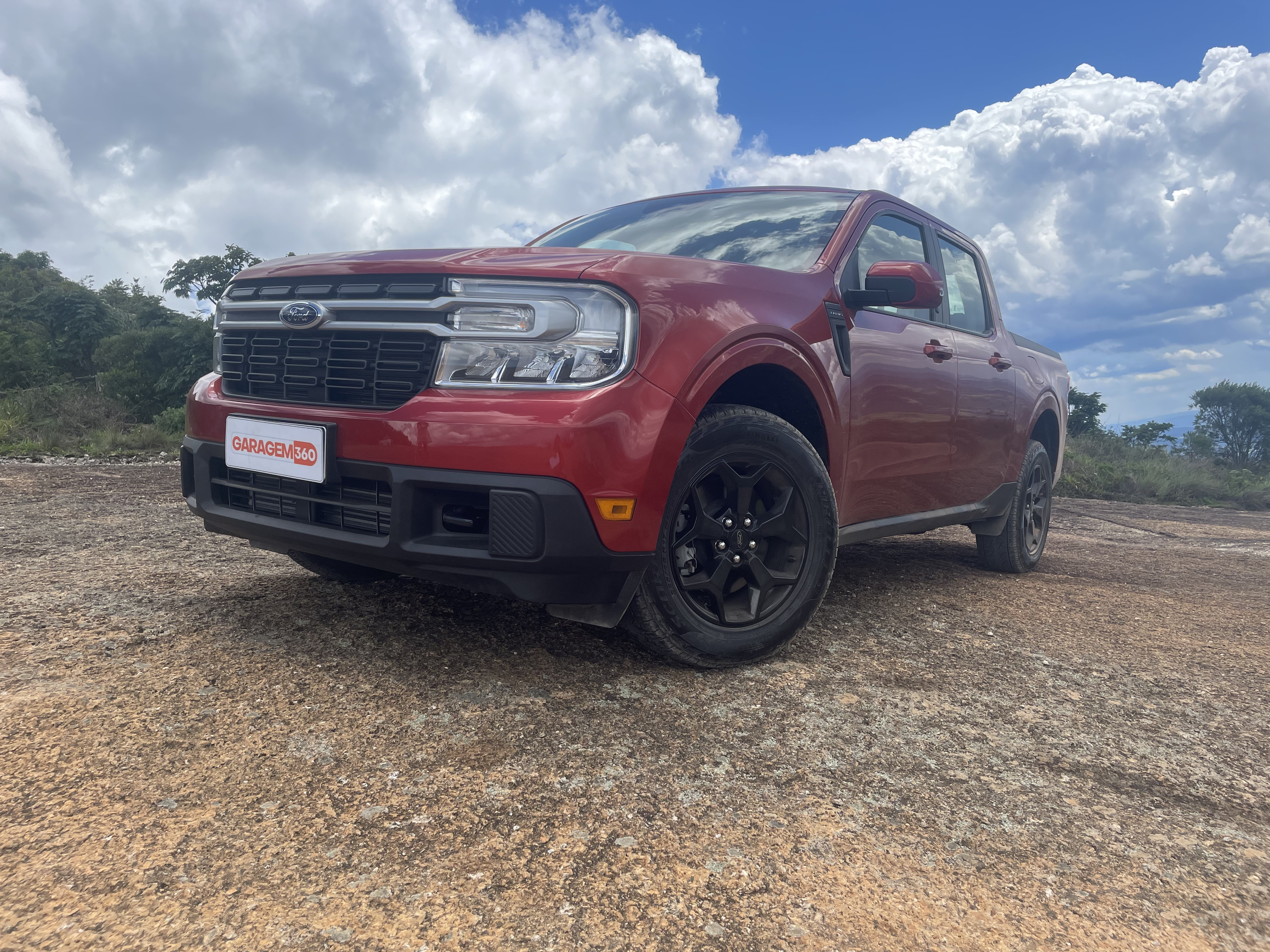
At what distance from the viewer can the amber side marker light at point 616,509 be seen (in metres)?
2.11

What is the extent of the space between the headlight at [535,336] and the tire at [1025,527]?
10.7 ft

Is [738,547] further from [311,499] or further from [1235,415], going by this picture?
[1235,415]

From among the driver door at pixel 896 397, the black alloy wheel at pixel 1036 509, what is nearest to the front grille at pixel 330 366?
the driver door at pixel 896 397

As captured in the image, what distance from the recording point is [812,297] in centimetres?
283

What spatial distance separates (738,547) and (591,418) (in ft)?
2.35

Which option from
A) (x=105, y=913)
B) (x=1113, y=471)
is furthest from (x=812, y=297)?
(x=1113, y=471)

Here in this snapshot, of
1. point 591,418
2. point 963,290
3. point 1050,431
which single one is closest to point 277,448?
point 591,418

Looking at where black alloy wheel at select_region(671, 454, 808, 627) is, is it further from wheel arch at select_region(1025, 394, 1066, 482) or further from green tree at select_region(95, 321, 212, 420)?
green tree at select_region(95, 321, 212, 420)

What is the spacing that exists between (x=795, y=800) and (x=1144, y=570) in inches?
174

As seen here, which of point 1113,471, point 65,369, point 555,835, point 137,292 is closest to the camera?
point 555,835

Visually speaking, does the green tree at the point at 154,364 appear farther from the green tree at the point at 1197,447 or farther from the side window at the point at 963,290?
the green tree at the point at 1197,447

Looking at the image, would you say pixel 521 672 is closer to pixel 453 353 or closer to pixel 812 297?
pixel 453 353

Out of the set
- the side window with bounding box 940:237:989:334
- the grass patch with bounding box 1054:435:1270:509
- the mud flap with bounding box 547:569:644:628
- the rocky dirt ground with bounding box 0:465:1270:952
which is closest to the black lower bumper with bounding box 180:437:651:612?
the mud flap with bounding box 547:569:644:628

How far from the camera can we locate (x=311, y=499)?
2.35 m
